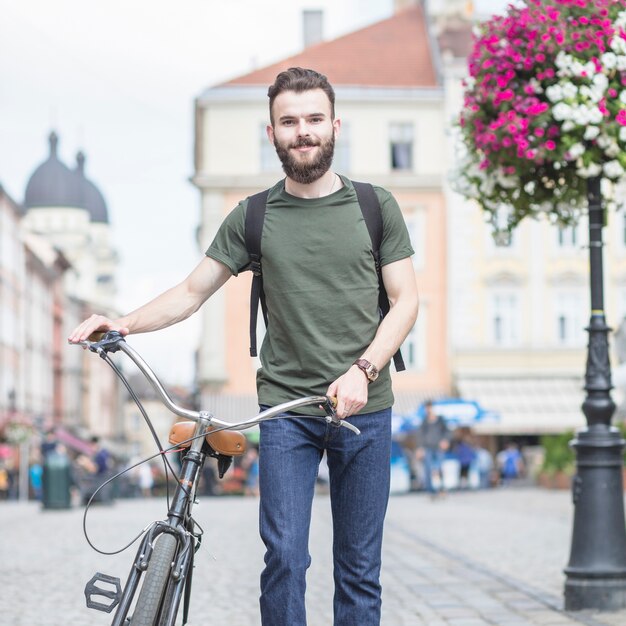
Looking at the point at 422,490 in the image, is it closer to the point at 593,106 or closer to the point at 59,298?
the point at 593,106

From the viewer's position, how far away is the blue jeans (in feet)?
14.2

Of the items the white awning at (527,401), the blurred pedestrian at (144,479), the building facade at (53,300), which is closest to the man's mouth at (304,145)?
the blurred pedestrian at (144,479)

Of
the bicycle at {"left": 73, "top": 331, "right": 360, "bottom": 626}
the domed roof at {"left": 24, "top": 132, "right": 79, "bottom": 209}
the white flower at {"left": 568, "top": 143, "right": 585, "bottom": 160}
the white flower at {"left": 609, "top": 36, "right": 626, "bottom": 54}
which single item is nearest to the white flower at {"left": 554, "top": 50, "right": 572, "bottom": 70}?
the white flower at {"left": 609, "top": 36, "right": 626, "bottom": 54}

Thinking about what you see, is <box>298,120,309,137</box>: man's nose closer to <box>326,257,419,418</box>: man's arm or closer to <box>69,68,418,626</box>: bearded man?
<box>69,68,418,626</box>: bearded man

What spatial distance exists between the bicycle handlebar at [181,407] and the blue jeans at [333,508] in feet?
0.96

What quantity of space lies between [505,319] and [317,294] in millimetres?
43102

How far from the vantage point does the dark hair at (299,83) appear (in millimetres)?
4352

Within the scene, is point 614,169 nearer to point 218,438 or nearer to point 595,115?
point 595,115

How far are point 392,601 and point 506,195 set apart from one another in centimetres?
243

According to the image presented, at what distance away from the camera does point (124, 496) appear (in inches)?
1542

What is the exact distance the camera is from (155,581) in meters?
3.89

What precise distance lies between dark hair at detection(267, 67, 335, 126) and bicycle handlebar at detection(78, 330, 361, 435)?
0.86 metres

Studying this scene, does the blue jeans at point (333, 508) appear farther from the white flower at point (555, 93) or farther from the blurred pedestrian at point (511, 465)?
the blurred pedestrian at point (511, 465)

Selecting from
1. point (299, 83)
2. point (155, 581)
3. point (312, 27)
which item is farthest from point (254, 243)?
point (312, 27)
